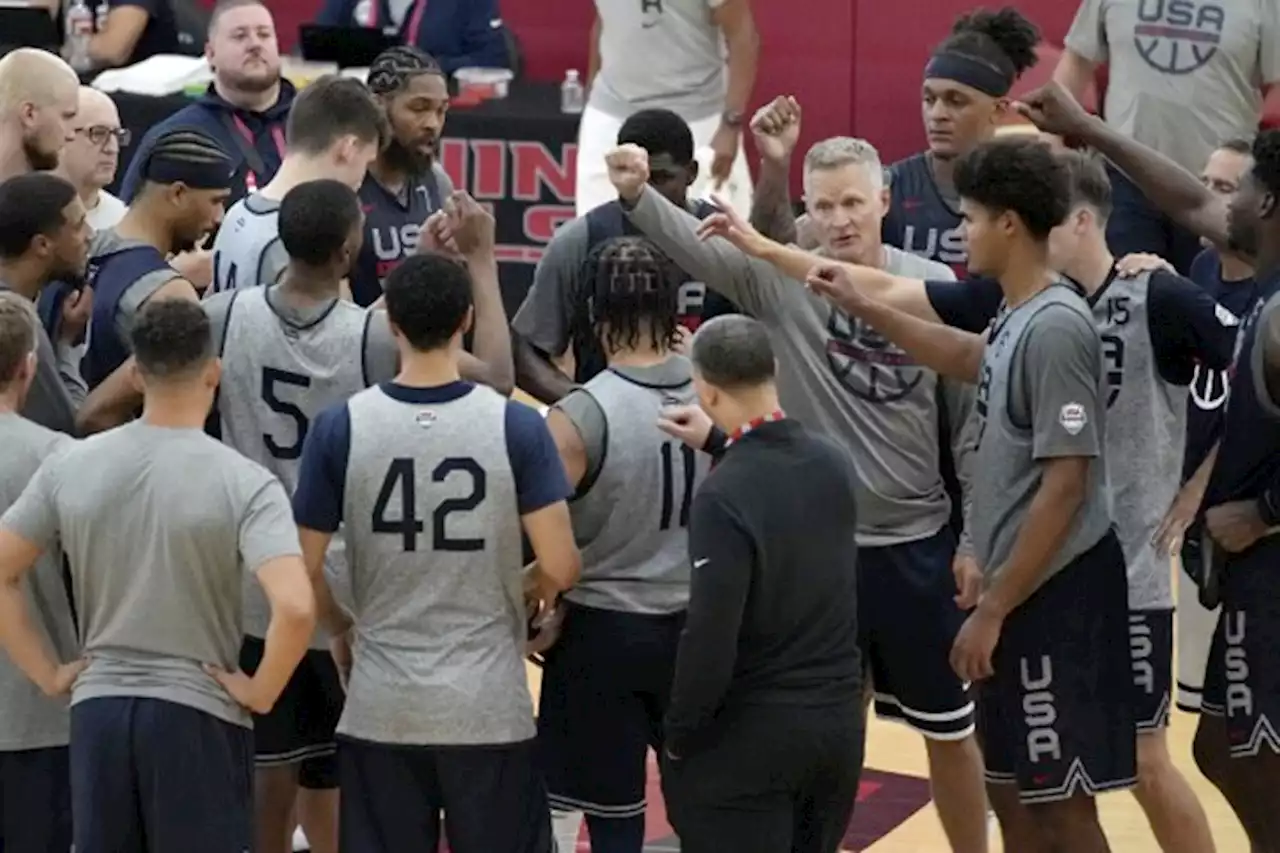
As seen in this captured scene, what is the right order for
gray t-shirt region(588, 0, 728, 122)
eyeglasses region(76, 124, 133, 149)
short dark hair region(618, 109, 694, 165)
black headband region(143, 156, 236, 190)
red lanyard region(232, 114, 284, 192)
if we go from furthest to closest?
1. gray t-shirt region(588, 0, 728, 122)
2. red lanyard region(232, 114, 284, 192)
3. eyeglasses region(76, 124, 133, 149)
4. short dark hair region(618, 109, 694, 165)
5. black headband region(143, 156, 236, 190)

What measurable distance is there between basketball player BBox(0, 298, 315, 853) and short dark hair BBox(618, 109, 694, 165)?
78.6 inches

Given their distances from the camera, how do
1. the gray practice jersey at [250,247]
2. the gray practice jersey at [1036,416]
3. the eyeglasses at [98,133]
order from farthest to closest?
the eyeglasses at [98,133] → the gray practice jersey at [250,247] → the gray practice jersey at [1036,416]

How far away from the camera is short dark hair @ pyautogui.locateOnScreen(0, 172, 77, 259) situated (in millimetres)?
5809

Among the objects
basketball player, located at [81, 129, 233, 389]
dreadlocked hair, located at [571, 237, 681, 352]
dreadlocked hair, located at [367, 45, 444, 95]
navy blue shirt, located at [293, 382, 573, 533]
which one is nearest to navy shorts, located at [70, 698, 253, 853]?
navy blue shirt, located at [293, 382, 573, 533]

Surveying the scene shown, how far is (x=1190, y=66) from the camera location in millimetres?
8742

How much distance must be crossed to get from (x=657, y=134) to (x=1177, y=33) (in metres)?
2.83

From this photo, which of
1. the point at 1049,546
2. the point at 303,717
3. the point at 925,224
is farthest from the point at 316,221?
the point at 925,224

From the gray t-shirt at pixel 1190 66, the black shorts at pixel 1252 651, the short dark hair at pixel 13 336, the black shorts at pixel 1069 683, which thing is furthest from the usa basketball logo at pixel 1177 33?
the short dark hair at pixel 13 336

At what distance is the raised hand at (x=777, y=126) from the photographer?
252 inches

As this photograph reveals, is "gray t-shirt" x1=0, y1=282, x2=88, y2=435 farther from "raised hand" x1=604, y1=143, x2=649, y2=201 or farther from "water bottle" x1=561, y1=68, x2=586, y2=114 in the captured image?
"water bottle" x1=561, y1=68, x2=586, y2=114

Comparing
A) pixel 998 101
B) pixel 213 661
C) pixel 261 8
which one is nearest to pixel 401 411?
pixel 213 661

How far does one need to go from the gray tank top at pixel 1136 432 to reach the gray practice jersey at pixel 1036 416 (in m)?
0.44

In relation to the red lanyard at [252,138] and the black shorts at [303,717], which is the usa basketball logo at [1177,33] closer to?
the red lanyard at [252,138]

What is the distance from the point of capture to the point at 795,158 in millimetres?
13242
